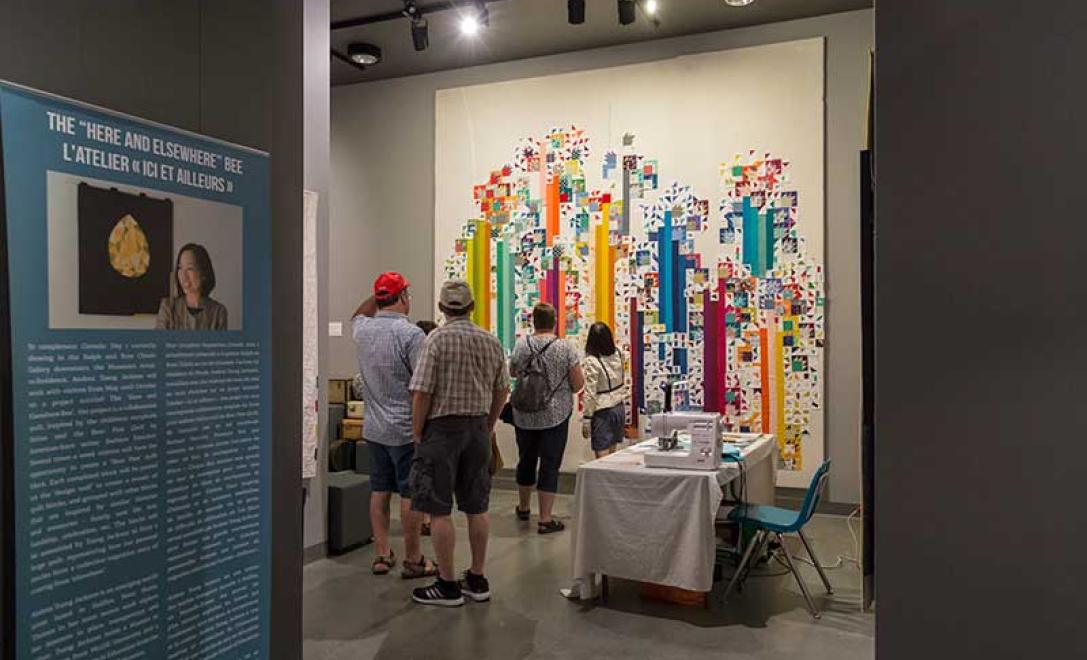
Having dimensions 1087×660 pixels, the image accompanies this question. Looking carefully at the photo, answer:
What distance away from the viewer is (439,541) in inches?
159

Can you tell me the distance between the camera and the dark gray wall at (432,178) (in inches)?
249

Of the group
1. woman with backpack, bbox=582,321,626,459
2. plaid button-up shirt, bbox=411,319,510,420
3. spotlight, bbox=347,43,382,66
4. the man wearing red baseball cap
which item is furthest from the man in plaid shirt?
spotlight, bbox=347,43,382,66

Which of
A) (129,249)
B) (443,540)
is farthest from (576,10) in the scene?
(129,249)

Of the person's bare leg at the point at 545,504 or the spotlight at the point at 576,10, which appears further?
the person's bare leg at the point at 545,504

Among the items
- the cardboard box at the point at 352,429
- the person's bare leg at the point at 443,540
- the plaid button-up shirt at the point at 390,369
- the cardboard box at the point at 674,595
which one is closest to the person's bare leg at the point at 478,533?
the person's bare leg at the point at 443,540

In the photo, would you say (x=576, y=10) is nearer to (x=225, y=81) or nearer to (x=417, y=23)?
(x=417, y=23)

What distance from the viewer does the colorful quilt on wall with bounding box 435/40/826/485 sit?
21.1 ft

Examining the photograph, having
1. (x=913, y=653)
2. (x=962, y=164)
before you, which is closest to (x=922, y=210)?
(x=962, y=164)

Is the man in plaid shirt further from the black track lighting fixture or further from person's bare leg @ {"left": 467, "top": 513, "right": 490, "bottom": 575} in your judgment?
the black track lighting fixture

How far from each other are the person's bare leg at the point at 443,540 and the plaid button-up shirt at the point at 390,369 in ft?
2.18

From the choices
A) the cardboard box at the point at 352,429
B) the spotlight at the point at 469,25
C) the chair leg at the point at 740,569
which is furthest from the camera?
the cardboard box at the point at 352,429

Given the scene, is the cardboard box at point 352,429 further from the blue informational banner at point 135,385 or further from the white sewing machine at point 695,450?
the blue informational banner at point 135,385

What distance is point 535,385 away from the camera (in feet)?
18.0

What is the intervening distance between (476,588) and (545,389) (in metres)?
1.58
